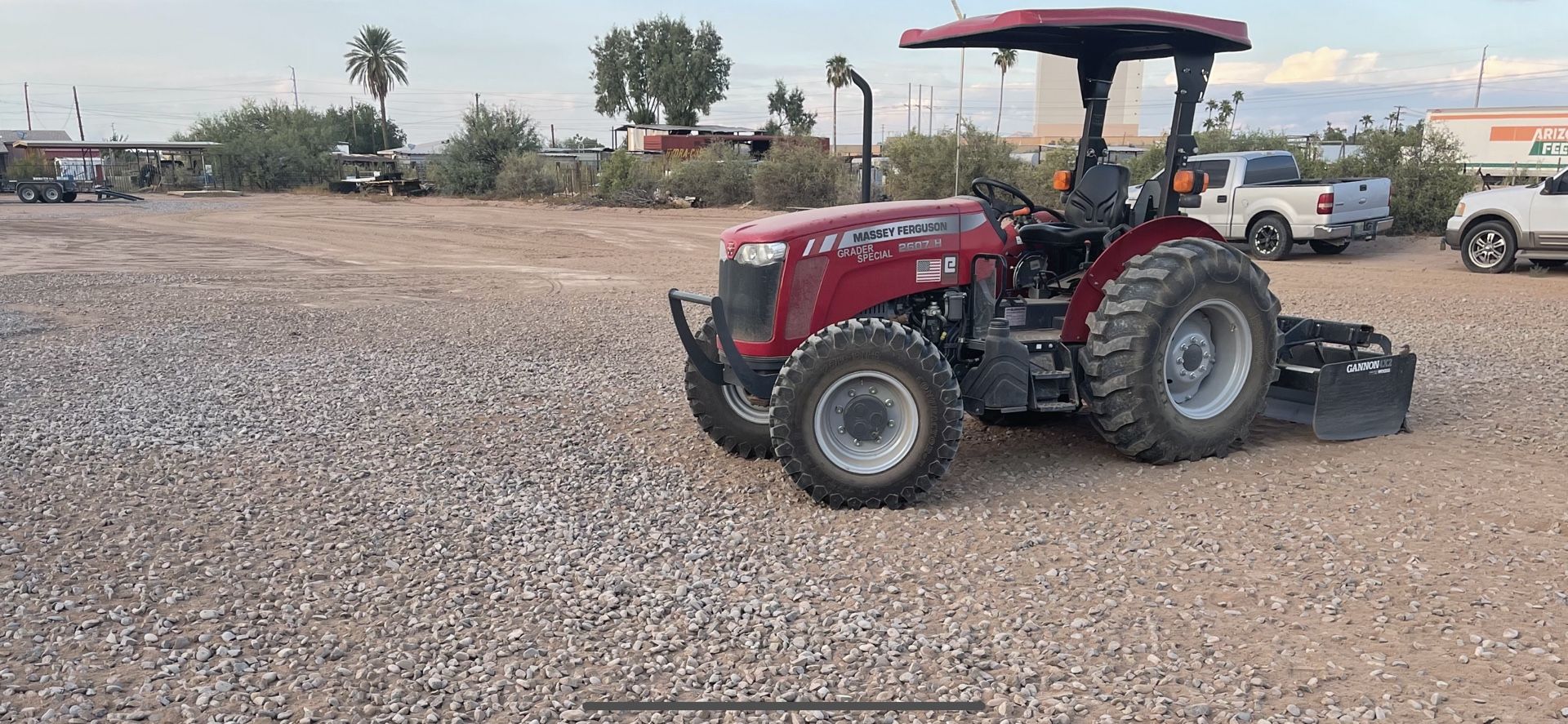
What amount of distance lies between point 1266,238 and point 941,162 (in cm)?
1138

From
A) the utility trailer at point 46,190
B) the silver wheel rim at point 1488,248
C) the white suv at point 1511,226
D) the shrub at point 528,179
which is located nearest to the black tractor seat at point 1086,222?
the white suv at point 1511,226

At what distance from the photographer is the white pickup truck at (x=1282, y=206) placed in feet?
55.3

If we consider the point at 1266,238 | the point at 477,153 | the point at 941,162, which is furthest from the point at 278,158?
the point at 1266,238

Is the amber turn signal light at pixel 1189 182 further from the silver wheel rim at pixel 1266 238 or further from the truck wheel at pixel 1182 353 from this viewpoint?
the silver wheel rim at pixel 1266 238

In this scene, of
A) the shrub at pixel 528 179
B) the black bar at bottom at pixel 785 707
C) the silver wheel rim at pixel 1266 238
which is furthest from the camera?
the shrub at pixel 528 179

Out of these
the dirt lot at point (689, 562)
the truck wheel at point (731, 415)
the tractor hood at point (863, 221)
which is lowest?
the dirt lot at point (689, 562)

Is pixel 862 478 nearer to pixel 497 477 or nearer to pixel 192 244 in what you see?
pixel 497 477

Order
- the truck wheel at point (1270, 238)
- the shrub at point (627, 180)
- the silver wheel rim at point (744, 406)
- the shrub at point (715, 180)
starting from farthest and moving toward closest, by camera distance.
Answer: the shrub at point (627, 180) < the shrub at point (715, 180) < the truck wheel at point (1270, 238) < the silver wheel rim at point (744, 406)

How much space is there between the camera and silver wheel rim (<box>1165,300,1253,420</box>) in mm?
5816

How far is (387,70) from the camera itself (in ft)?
240

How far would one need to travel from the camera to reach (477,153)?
45.4m

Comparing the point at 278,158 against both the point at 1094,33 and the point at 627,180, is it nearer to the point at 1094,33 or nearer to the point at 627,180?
the point at 627,180

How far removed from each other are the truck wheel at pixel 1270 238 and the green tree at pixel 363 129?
245 ft

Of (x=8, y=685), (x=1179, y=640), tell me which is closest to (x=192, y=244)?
(x=8, y=685)
